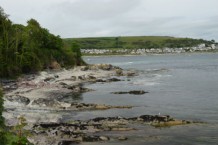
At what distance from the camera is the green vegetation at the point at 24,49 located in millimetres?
87562

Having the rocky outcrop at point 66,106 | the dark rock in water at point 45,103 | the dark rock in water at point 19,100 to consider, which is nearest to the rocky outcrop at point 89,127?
the rocky outcrop at point 66,106

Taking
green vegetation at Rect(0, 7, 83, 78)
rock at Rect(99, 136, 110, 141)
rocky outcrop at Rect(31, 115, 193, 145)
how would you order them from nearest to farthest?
rock at Rect(99, 136, 110, 141)
rocky outcrop at Rect(31, 115, 193, 145)
green vegetation at Rect(0, 7, 83, 78)

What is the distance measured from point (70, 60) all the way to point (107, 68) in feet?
73.9

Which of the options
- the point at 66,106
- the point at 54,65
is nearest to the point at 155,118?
the point at 66,106

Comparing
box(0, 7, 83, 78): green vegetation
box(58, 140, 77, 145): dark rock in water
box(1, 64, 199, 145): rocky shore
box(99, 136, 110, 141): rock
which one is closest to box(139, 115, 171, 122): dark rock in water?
box(1, 64, 199, 145): rocky shore

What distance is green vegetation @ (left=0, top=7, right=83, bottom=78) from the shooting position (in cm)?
8756

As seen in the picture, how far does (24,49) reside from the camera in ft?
315

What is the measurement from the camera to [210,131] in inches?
1246

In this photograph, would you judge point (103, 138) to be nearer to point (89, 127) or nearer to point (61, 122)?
point (89, 127)

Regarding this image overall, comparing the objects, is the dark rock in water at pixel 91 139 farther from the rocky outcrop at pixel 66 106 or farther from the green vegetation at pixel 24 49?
the green vegetation at pixel 24 49

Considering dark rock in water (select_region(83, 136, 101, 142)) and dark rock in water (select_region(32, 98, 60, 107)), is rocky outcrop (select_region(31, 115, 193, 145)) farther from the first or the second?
dark rock in water (select_region(32, 98, 60, 107))

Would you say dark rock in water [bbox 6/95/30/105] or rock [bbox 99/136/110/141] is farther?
dark rock in water [bbox 6/95/30/105]

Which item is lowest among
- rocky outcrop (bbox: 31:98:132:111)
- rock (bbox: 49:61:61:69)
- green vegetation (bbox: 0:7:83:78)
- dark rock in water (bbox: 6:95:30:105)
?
rocky outcrop (bbox: 31:98:132:111)

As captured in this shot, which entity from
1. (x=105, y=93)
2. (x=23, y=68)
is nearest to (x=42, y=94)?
(x=105, y=93)
